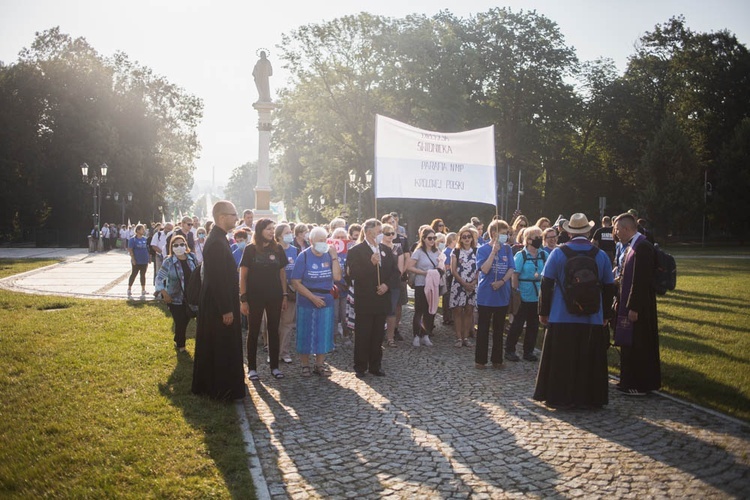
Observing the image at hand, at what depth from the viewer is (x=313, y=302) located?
7.47m

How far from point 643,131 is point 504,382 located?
166 feet

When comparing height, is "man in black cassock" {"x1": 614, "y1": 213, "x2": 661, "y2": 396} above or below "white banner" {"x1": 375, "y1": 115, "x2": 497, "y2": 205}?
below

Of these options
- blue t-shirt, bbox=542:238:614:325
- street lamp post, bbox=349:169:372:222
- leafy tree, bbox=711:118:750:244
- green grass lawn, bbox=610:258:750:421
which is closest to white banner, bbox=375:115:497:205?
blue t-shirt, bbox=542:238:614:325

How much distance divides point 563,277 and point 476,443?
2171 millimetres

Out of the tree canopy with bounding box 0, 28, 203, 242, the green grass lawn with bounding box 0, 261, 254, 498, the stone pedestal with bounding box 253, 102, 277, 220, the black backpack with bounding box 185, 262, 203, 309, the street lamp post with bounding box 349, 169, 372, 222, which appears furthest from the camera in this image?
the tree canopy with bounding box 0, 28, 203, 242

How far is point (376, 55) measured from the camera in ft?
119

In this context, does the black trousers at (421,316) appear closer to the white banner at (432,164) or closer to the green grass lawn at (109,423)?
the white banner at (432,164)

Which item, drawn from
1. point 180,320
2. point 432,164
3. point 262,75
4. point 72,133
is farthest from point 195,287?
point 72,133

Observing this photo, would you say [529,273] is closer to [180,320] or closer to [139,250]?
[180,320]

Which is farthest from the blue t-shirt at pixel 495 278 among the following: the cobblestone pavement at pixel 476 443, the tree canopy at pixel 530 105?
the tree canopy at pixel 530 105

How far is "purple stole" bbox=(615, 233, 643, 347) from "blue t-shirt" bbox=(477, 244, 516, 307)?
1.58m

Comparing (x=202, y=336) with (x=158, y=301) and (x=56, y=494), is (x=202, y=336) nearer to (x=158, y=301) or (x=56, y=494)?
(x=56, y=494)

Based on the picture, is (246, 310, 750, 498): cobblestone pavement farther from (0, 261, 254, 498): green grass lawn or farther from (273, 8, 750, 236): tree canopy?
(273, 8, 750, 236): tree canopy

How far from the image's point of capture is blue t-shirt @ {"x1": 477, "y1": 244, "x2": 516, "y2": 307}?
8.12 m
